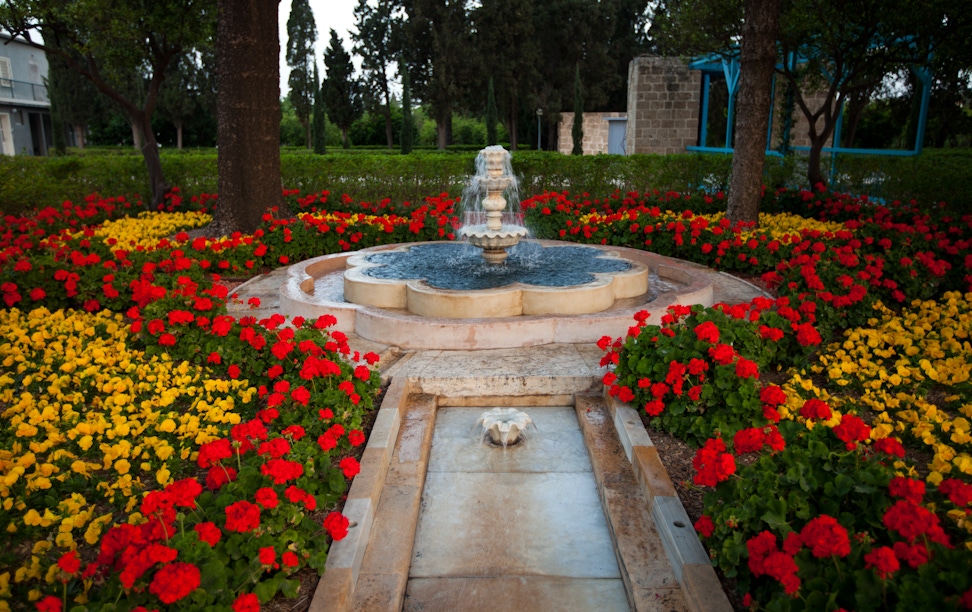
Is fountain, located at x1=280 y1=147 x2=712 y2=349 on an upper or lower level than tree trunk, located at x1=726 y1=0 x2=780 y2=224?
lower

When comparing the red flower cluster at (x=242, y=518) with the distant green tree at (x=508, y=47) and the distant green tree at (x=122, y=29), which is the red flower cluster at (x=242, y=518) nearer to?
the distant green tree at (x=122, y=29)

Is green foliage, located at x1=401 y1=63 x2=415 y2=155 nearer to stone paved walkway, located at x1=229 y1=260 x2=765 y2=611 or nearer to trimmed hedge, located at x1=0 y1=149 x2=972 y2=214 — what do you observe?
trimmed hedge, located at x1=0 y1=149 x2=972 y2=214

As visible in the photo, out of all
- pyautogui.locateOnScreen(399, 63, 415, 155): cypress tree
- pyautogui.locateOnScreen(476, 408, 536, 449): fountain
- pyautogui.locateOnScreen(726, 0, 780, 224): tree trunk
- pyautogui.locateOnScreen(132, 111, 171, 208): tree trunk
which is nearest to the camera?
pyautogui.locateOnScreen(476, 408, 536, 449): fountain

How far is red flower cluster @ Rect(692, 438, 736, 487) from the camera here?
245cm

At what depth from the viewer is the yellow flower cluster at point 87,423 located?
266 cm

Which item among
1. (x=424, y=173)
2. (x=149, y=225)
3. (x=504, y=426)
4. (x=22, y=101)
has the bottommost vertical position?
(x=504, y=426)

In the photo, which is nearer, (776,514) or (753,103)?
(776,514)

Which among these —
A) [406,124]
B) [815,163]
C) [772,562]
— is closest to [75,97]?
[406,124]

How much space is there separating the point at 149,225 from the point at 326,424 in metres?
7.29

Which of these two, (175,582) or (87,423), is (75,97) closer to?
(87,423)

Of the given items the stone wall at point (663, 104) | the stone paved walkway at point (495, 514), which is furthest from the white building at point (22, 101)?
the stone paved walkway at point (495, 514)

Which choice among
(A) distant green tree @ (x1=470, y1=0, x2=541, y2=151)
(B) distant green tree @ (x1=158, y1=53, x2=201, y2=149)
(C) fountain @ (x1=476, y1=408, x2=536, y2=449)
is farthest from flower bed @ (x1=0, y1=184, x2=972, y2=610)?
(B) distant green tree @ (x1=158, y1=53, x2=201, y2=149)

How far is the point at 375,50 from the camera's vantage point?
32.8 meters

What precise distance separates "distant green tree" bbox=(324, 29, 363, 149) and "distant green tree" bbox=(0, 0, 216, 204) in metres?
21.4
